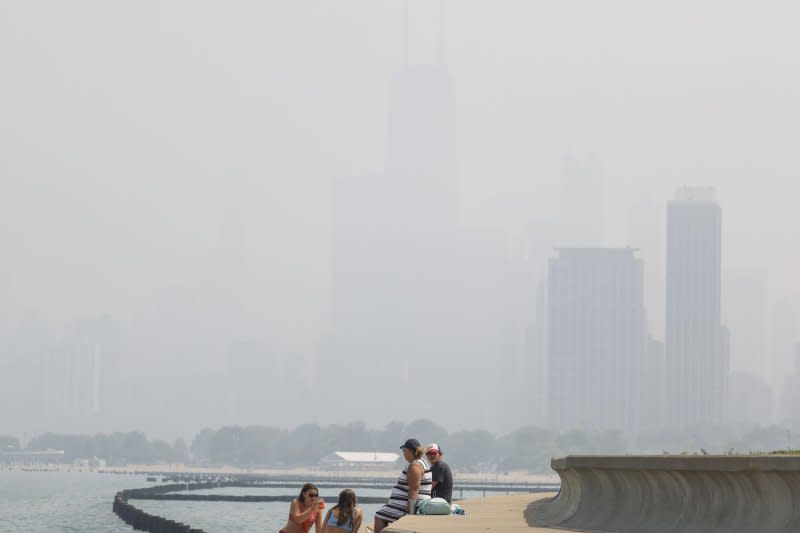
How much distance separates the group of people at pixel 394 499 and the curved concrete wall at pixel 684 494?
247 centimetres

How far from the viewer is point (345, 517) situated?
26.5 metres

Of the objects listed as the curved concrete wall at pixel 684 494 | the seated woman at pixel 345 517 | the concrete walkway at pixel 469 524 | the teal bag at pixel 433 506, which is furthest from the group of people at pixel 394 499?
the curved concrete wall at pixel 684 494

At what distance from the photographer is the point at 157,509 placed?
169 m

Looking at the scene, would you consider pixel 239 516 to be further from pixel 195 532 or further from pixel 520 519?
pixel 520 519

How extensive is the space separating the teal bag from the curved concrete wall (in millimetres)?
2150

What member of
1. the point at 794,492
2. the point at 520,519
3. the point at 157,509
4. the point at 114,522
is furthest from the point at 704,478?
the point at 157,509

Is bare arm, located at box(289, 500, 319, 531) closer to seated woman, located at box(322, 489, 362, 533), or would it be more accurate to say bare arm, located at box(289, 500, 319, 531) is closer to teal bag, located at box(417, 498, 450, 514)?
seated woman, located at box(322, 489, 362, 533)

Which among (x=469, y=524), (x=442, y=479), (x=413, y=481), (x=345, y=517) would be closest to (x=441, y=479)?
(x=442, y=479)

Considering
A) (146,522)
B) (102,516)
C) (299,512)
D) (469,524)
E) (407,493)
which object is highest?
(407,493)

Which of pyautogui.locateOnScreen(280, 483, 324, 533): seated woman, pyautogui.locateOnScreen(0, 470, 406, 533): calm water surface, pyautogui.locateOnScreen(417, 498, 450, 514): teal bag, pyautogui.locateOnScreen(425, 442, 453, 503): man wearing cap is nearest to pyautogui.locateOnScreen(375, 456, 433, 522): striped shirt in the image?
pyautogui.locateOnScreen(417, 498, 450, 514): teal bag

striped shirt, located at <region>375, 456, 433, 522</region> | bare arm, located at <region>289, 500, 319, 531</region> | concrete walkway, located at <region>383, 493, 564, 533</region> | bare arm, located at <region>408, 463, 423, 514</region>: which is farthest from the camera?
striped shirt, located at <region>375, 456, 433, 522</region>

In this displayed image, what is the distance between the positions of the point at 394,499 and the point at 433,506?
60.0 inches

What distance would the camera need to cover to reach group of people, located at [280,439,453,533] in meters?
26.5

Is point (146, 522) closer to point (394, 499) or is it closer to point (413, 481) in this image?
point (394, 499)
